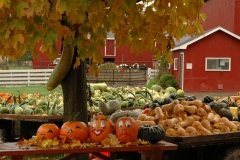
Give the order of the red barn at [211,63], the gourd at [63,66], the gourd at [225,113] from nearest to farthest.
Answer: the gourd at [63,66] < the gourd at [225,113] < the red barn at [211,63]

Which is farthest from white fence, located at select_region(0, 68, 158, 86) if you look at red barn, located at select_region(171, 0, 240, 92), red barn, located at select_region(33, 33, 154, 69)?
red barn, located at select_region(33, 33, 154, 69)

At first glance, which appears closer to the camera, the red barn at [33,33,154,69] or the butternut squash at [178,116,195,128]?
the butternut squash at [178,116,195,128]

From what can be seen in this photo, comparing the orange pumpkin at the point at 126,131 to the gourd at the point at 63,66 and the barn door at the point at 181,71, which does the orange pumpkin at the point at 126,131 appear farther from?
the barn door at the point at 181,71

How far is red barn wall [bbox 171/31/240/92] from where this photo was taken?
93.9ft

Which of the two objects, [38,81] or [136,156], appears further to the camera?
[38,81]

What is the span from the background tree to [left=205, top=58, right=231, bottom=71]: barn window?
21.9 metres

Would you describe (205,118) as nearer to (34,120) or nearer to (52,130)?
(52,130)

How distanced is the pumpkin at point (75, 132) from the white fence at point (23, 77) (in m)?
28.7

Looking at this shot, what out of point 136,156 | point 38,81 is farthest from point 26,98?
point 38,81

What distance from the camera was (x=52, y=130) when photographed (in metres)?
5.50

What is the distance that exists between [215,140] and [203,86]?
889 inches

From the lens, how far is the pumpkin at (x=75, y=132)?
5406 mm

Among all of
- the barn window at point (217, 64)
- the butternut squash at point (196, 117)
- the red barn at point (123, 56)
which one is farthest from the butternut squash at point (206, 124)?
the red barn at point (123, 56)

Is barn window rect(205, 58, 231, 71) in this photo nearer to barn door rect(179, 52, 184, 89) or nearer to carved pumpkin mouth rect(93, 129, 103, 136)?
barn door rect(179, 52, 184, 89)
